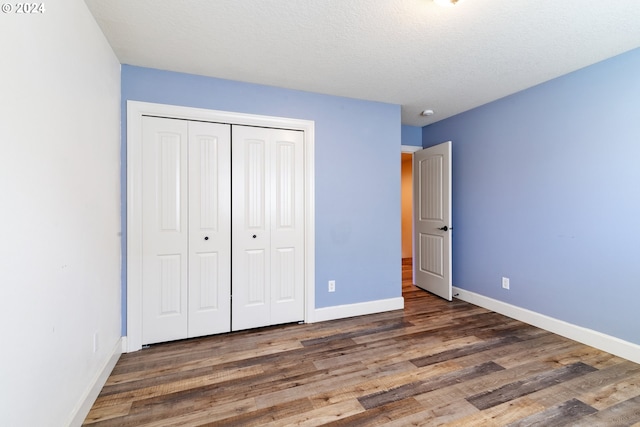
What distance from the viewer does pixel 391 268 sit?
10.8 feet

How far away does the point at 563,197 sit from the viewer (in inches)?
102

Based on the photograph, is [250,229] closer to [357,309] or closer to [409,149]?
[357,309]

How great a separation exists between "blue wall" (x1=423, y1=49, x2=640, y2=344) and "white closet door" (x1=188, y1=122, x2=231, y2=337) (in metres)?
2.97

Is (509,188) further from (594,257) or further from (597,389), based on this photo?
(597,389)

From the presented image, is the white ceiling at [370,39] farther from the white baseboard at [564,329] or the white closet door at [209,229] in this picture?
the white baseboard at [564,329]

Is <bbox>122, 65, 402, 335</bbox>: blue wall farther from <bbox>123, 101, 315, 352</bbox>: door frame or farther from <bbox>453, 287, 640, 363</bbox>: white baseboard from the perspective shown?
<bbox>453, 287, 640, 363</bbox>: white baseboard

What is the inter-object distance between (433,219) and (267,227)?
2.32 m

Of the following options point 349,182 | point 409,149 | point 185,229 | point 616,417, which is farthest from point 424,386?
point 409,149

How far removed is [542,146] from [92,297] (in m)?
3.99

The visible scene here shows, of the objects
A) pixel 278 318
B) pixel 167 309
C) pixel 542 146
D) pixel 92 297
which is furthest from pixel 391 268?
pixel 92 297

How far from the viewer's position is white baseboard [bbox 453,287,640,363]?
2180mm

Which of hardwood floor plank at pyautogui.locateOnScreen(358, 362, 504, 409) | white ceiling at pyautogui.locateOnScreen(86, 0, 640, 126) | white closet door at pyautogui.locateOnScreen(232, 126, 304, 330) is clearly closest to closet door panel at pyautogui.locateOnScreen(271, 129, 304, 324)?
white closet door at pyautogui.locateOnScreen(232, 126, 304, 330)

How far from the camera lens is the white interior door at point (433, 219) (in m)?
3.54

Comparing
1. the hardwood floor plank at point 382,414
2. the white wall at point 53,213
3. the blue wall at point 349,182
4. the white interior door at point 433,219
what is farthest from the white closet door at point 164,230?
the white interior door at point 433,219
